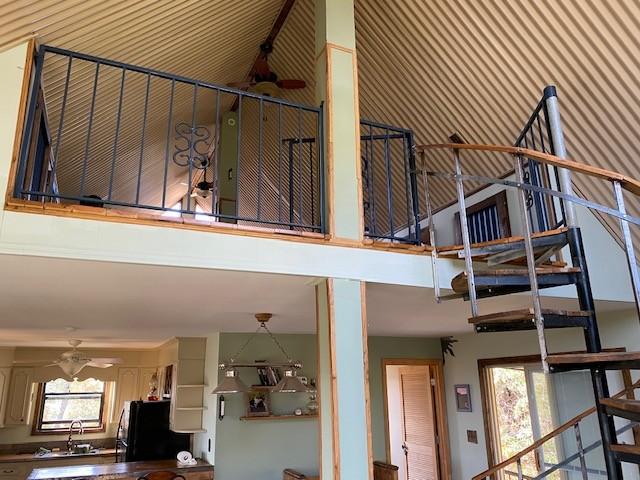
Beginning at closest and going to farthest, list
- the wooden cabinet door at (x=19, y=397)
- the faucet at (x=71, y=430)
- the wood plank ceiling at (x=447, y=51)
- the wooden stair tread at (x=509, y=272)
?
the wooden stair tread at (x=509, y=272) < the wood plank ceiling at (x=447, y=51) < the wooden cabinet door at (x=19, y=397) < the faucet at (x=71, y=430)

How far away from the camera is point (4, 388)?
8375 mm

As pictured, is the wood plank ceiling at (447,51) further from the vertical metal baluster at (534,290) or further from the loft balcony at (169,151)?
the vertical metal baluster at (534,290)

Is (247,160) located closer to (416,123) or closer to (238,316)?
(416,123)

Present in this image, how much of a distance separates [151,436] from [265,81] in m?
4.96

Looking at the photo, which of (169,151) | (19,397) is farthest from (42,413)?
(169,151)

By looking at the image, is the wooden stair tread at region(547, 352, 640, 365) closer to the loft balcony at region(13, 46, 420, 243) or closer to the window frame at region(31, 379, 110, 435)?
the loft balcony at region(13, 46, 420, 243)

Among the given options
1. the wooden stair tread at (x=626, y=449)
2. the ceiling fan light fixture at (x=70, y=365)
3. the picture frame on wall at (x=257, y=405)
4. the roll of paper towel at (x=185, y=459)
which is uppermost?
the ceiling fan light fixture at (x=70, y=365)

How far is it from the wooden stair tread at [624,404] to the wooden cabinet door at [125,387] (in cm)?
888

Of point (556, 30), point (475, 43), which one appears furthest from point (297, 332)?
point (556, 30)

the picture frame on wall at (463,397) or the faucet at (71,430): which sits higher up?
the picture frame on wall at (463,397)

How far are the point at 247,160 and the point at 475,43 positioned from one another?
4784 millimetres

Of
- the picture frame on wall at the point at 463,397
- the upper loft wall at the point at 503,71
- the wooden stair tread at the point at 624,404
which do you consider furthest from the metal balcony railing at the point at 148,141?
the picture frame on wall at the point at 463,397

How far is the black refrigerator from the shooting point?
21.7ft

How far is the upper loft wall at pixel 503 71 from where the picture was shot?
3.66m
